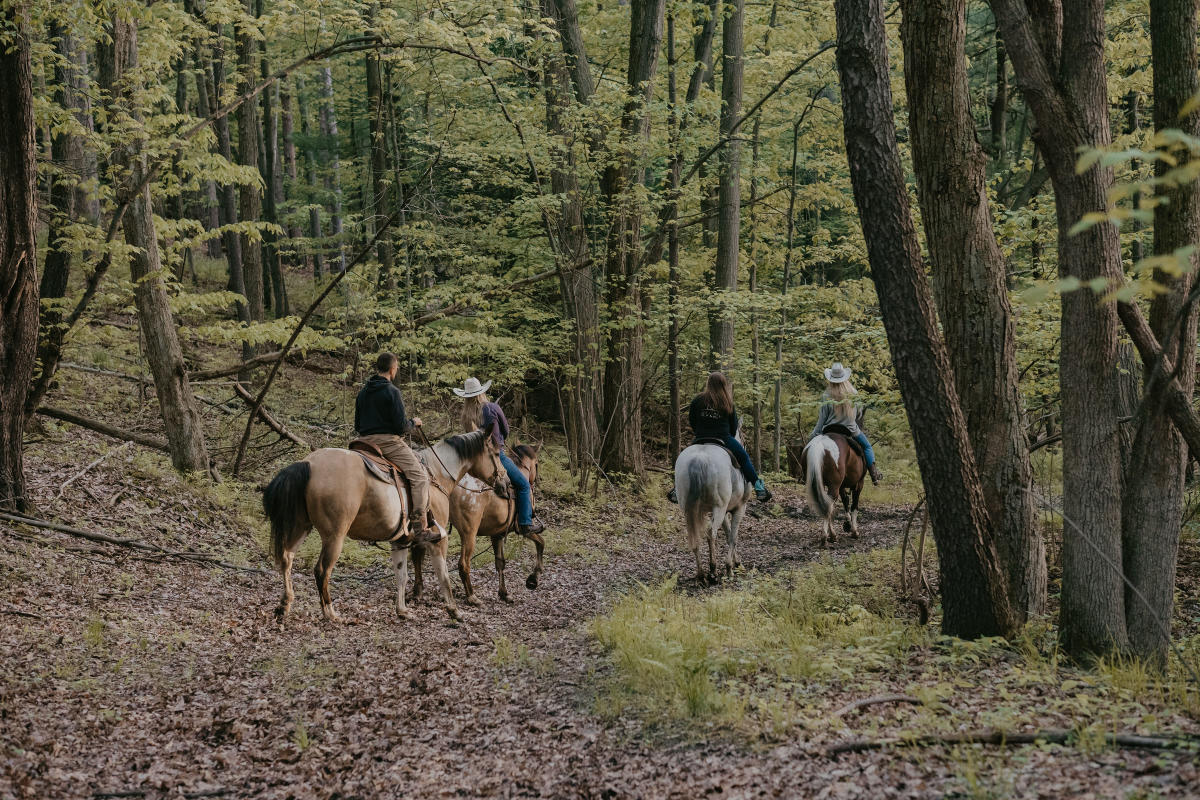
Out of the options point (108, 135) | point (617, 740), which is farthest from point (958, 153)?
point (108, 135)

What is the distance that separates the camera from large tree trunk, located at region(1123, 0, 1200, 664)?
6.04 meters

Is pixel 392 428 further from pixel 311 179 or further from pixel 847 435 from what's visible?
pixel 311 179

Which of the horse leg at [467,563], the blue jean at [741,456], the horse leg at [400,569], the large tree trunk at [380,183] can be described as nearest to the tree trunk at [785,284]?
the blue jean at [741,456]

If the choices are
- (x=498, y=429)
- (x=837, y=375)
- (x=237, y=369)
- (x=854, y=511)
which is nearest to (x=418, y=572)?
(x=498, y=429)

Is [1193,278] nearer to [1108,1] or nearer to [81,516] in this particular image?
[81,516]

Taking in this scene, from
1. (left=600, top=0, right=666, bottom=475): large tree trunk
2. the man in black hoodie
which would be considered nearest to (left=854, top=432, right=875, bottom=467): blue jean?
(left=600, top=0, right=666, bottom=475): large tree trunk

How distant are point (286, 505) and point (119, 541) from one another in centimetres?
271

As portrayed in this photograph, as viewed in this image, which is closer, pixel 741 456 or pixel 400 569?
pixel 400 569

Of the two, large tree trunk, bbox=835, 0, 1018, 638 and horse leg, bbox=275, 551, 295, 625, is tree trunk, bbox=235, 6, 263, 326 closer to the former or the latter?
horse leg, bbox=275, 551, 295, 625

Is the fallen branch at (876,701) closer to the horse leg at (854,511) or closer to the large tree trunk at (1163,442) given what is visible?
the large tree trunk at (1163,442)

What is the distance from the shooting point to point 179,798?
4586 mm

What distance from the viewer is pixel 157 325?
12.3 metres

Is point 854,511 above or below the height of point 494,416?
below

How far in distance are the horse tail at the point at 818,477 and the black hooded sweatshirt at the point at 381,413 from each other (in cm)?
660
